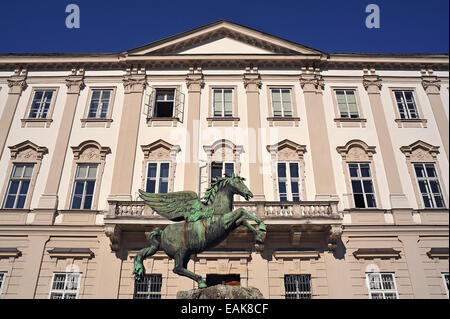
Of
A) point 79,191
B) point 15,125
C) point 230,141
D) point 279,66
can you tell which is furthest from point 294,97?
point 15,125

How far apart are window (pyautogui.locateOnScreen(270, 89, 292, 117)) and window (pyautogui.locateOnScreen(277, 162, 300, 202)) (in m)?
2.73

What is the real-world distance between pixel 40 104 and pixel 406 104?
58.1 ft

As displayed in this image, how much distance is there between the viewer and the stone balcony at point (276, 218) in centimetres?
1380

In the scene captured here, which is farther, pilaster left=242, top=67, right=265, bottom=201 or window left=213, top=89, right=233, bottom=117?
window left=213, top=89, right=233, bottom=117

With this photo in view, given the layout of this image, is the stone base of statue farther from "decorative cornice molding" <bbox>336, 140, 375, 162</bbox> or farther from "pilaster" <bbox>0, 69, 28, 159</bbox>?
"pilaster" <bbox>0, 69, 28, 159</bbox>

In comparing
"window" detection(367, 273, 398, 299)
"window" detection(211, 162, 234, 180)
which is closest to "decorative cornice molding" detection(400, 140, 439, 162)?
"window" detection(367, 273, 398, 299)

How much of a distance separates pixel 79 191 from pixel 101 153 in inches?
75.0

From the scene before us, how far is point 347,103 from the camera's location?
59.7 ft

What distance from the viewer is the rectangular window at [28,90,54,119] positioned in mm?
17938

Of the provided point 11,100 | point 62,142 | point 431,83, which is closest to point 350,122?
point 431,83

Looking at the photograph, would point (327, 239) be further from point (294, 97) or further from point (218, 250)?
point (294, 97)

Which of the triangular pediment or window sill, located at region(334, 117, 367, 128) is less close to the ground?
the triangular pediment

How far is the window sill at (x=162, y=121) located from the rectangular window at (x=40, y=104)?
5.10 meters

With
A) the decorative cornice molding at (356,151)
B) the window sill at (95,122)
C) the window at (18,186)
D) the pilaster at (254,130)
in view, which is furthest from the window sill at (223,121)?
the window at (18,186)
